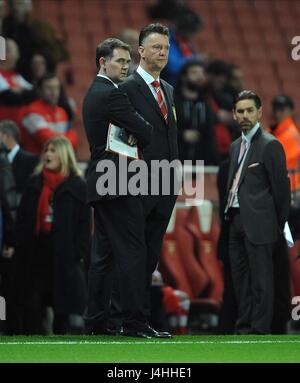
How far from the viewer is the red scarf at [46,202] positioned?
426 inches

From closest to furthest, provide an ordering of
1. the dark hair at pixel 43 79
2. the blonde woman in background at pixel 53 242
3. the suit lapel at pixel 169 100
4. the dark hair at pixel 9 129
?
the suit lapel at pixel 169 100 → the blonde woman in background at pixel 53 242 → the dark hair at pixel 9 129 → the dark hair at pixel 43 79

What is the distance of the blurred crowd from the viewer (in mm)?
10695

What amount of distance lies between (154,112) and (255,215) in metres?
1.35

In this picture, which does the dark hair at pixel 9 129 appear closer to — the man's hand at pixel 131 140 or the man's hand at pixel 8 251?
the man's hand at pixel 8 251

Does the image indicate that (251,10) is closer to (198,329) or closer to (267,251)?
(198,329)

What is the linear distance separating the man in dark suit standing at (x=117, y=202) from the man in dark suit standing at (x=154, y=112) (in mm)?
156

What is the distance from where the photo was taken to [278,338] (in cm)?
873

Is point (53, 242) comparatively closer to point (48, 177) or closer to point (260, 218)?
point (48, 177)

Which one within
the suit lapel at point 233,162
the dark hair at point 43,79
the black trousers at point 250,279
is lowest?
the black trousers at point 250,279

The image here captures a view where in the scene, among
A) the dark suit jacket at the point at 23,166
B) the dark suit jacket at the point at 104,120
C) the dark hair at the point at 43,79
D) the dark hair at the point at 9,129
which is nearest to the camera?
the dark suit jacket at the point at 104,120

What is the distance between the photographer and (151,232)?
27.8 feet

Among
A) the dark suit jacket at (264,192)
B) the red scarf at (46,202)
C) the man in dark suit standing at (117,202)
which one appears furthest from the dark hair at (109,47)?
the red scarf at (46,202)

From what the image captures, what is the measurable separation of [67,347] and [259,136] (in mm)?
2573
